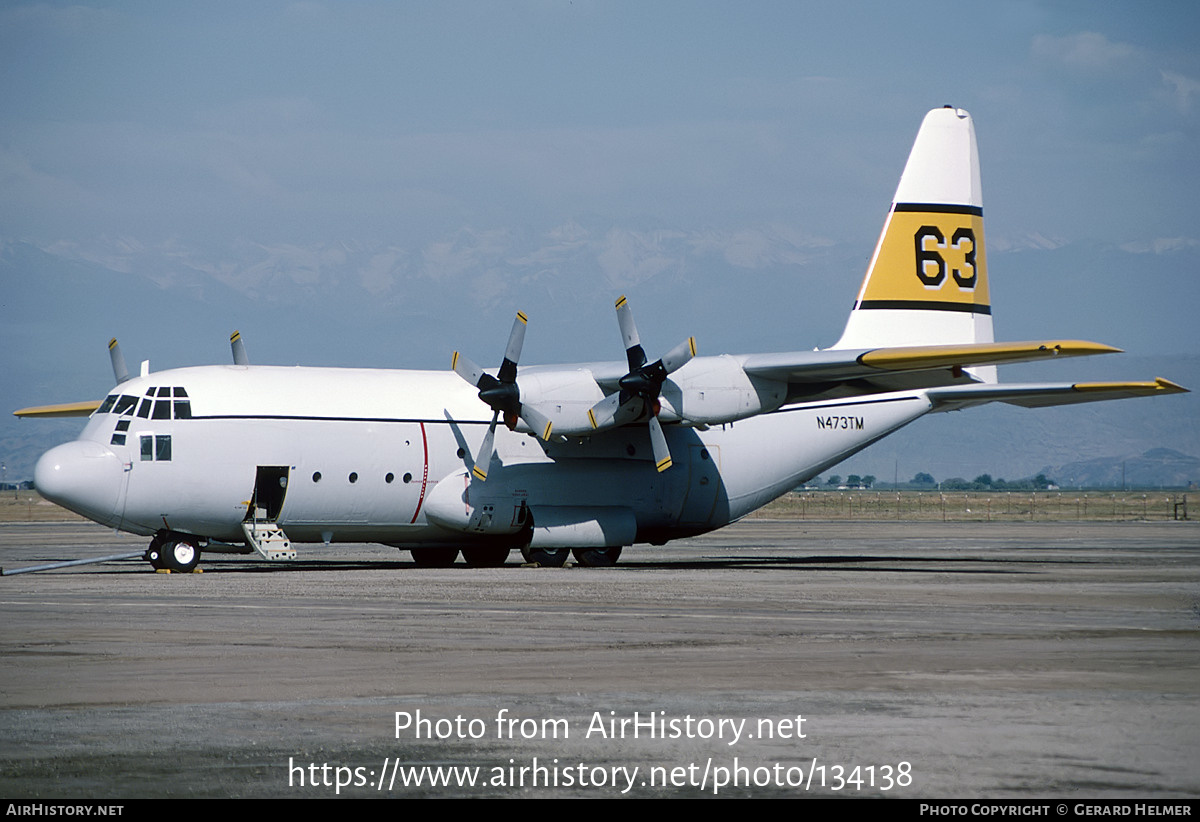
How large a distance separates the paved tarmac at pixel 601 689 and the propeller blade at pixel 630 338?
209 inches

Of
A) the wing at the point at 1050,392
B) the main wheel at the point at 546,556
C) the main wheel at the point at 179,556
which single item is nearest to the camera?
the main wheel at the point at 179,556

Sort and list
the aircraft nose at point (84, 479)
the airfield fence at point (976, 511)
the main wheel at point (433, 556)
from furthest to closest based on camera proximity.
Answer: the airfield fence at point (976, 511), the main wheel at point (433, 556), the aircraft nose at point (84, 479)

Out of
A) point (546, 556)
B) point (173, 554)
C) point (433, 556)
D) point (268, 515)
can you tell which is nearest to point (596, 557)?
point (546, 556)

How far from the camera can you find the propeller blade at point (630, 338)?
2606cm

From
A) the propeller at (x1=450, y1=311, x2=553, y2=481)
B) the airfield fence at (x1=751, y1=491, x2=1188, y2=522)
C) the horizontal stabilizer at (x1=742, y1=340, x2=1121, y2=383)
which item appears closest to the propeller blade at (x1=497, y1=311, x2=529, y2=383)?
the propeller at (x1=450, y1=311, x2=553, y2=481)

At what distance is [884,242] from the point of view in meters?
31.4

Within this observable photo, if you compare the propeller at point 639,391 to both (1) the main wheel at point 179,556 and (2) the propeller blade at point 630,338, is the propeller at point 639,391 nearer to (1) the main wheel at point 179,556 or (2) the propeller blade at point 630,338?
(2) the propeller blade at point 630,338

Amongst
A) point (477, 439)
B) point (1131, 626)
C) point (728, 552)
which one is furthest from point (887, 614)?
point (728, 552)

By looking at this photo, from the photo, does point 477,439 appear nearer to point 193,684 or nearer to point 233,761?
point 193,684

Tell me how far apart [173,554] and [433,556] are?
5.85 m

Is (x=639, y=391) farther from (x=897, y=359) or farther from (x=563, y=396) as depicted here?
(x=897, y=359)

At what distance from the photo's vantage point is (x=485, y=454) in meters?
26.2

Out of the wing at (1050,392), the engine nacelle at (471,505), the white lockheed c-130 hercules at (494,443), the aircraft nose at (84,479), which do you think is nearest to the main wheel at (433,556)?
the white lockheed c-130 hercules at (494,443)

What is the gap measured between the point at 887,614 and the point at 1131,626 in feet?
8.83
